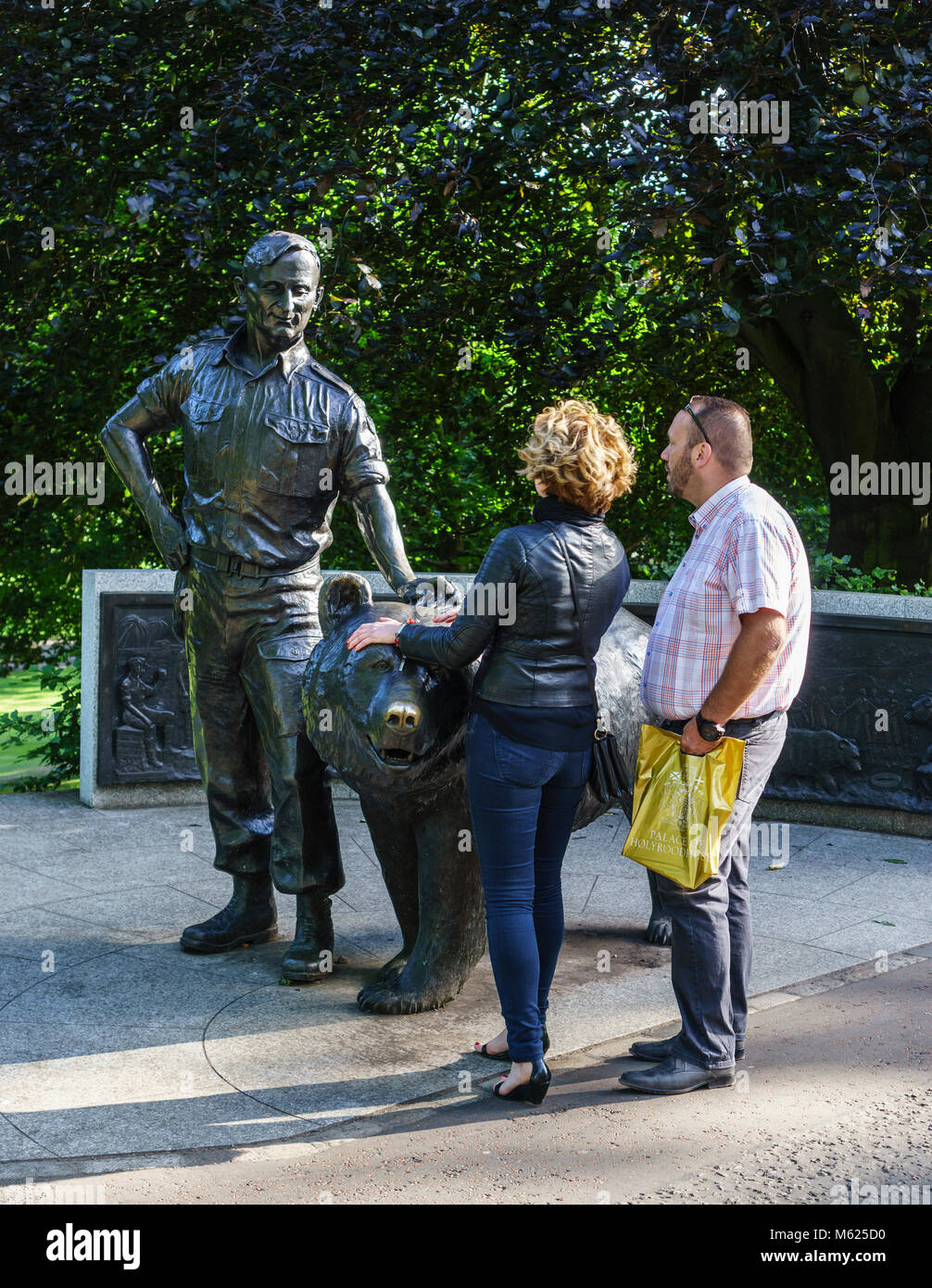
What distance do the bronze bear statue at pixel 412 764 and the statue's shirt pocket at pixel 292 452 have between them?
1.62ft

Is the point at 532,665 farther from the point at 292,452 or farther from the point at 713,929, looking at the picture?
the point at 292,452

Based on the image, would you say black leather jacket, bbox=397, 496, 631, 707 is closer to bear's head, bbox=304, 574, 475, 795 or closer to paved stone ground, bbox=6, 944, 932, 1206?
bear's head, bbox=304, 574, 475, 795

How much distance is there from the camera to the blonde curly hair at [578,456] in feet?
12.3

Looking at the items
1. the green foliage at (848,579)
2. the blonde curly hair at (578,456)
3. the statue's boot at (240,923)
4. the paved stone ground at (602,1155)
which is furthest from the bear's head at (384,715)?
the green foliage at (848,579)

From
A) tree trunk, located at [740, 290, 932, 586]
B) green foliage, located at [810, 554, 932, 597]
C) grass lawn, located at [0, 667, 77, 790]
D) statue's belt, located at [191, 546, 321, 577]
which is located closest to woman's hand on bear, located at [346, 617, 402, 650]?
statue's belt, located at [191, 546, 321, 577]

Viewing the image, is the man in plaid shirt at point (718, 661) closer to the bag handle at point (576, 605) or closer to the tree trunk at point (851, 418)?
the bag handle at point (576, 605)

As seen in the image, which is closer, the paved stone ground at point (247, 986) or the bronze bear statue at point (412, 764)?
the paved stone ground at point (247, 986)

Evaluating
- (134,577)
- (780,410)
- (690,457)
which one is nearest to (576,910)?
(690,457)

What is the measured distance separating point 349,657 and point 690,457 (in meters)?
1.19

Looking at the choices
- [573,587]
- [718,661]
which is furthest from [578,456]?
[718,661]

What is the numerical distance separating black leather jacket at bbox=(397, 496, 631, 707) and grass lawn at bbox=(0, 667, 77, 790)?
5956 mm

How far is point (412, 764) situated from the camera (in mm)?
4055

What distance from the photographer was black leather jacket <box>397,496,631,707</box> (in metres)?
3.69

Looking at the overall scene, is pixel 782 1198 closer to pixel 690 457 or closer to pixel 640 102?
pixel 690 457
